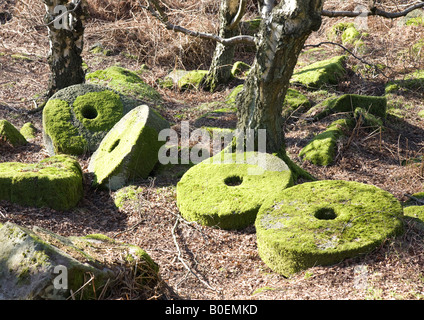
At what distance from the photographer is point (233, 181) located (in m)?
5.23

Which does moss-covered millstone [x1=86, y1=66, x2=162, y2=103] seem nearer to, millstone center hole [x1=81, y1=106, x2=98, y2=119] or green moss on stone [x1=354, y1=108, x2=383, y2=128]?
millstone center hole [x1=81, y1=106, x2=98, y2=119]

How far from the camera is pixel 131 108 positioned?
6.82 m

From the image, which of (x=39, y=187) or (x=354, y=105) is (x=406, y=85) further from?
(x=39, y=187)

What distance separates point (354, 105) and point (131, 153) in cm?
Result: 342

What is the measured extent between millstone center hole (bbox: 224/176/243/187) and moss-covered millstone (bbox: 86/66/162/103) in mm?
3168

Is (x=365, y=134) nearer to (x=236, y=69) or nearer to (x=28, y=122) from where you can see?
(x=236, y=69)

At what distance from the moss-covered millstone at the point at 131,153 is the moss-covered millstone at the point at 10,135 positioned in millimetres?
1451

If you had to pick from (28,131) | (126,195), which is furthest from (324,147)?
(28,131)

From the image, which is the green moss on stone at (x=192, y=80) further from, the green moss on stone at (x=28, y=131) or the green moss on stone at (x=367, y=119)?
the green moss on stone at (x=367, y=119)

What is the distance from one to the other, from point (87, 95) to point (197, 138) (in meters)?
1.84

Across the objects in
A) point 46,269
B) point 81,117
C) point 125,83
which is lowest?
point 81,117

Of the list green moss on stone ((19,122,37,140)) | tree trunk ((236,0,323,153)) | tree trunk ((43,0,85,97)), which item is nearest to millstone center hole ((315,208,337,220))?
tree trunk ((236,0,323,153))

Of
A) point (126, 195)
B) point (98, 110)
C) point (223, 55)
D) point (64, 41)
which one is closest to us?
point (126, 195)

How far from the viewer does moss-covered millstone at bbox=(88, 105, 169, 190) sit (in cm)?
560
